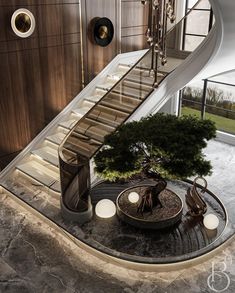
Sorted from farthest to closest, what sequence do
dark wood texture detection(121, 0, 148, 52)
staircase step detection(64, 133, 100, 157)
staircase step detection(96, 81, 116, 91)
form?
dark wood texture detection(121, 0, 148, 52), staircase step detection(96, 81, 116, 91), staircase step detection(64, 133, 100, 157)

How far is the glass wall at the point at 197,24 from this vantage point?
267 inches

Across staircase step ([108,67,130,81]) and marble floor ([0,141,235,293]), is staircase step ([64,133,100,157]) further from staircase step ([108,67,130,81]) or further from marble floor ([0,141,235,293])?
staircase step ([108,67,130,81])

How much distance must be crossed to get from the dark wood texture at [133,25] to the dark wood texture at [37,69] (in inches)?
54.3

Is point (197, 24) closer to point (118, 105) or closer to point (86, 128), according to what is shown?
point (118, 105)


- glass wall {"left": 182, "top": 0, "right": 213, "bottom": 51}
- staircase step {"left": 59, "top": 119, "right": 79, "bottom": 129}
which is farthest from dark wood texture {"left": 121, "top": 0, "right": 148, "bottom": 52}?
staircase step {"left": 59, "top": 119, "right": 79, "bottom": 129}

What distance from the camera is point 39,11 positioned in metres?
6.93

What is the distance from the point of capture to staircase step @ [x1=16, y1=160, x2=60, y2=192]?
6834mm

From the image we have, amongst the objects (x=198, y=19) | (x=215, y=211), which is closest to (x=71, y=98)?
(x=198, y=19)

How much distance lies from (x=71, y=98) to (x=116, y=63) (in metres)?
1.45

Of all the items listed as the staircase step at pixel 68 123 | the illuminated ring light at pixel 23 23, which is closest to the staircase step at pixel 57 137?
the staircase step at pixel 68 123

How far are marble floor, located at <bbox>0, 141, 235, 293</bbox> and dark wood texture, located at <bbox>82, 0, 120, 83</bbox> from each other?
3.75m

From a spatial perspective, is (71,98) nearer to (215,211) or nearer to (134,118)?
(134,118)

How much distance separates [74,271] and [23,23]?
4397 millimetres

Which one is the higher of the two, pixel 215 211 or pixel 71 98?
pixel 71 98
